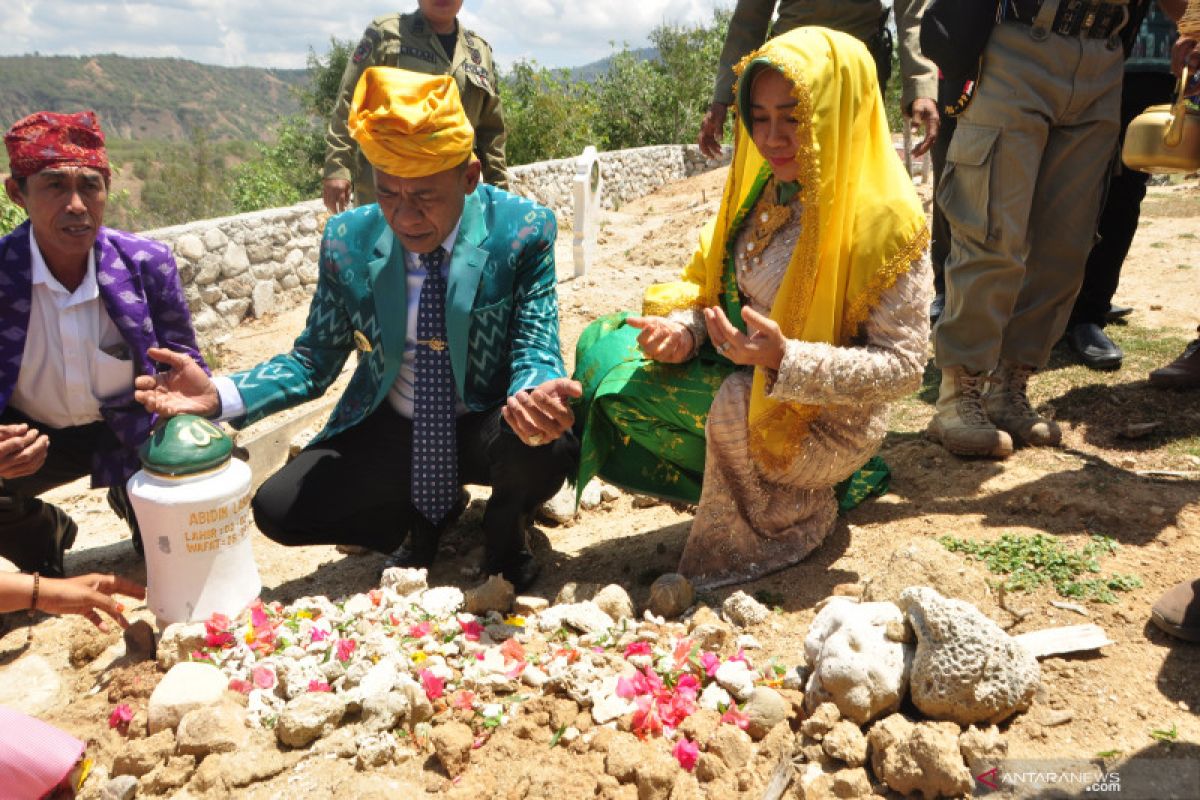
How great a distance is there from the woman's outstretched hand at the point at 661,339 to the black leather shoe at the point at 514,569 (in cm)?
80

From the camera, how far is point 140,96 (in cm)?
8319

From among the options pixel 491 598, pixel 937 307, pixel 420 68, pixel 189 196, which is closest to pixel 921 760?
pixel 491 598

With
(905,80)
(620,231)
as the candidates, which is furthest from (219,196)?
(905,80)

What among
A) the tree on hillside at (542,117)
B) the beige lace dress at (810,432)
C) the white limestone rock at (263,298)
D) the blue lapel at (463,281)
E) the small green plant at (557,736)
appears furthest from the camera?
the tree on hillside at (542,117)

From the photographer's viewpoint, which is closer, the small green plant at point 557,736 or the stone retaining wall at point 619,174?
the small green plant at point 557,736

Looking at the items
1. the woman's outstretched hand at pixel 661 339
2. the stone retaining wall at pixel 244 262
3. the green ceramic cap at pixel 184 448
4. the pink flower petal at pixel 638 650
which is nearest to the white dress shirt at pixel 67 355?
the green ceramic cap at pixel 184 448

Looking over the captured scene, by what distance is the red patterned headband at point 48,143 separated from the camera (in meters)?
2.95

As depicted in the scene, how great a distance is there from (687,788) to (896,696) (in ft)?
1.63

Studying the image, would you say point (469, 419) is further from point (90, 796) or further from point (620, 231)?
point (620, 231)

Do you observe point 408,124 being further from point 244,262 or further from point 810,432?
point 244,262

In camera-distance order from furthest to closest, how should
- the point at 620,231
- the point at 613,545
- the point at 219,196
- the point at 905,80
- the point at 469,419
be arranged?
the point at 219,196
the point at 620,231
the point at 905,80
the point at 613,545
the point at 469,419

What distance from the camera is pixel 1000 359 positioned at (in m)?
3.73

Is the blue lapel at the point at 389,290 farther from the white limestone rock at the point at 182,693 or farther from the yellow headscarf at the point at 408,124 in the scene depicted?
the white limestone rock at the point at 182,693

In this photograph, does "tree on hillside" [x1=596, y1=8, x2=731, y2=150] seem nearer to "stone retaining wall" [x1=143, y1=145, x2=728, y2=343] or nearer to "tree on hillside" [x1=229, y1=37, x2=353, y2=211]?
"tree on hillside" [x1=229, y1=37, x2=353, y2=211]
